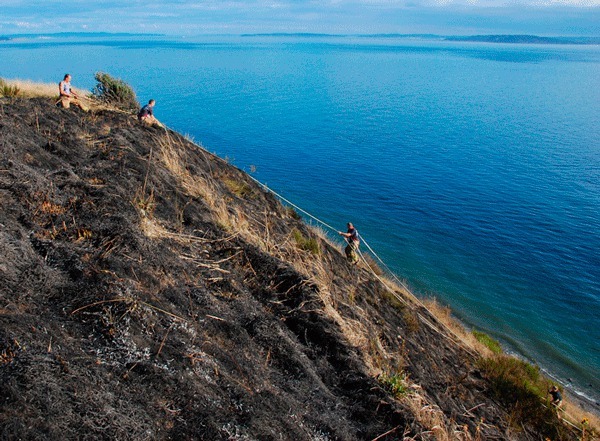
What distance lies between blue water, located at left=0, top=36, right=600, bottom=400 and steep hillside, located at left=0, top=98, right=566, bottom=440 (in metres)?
11.4

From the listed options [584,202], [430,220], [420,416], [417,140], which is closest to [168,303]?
[420,416]

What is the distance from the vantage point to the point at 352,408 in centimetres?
712

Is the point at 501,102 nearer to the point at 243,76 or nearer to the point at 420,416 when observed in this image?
the point at 243,76

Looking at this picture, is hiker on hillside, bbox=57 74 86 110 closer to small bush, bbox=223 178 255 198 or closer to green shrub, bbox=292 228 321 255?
small bush, bbox=223 178 255 198

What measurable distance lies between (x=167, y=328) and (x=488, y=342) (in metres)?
16.6

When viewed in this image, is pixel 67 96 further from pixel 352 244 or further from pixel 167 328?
pixel 167 328

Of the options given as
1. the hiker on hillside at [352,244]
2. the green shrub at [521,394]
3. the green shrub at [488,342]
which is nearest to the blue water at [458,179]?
the green shrub at [488,342]

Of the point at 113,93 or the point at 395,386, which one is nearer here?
the point at 395,386

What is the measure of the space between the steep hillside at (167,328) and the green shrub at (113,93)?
21.2 ft

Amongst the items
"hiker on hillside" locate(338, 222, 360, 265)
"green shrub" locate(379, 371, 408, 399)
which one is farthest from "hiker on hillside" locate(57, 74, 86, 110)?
"green shrub" locate(379, 371, 408, 399)

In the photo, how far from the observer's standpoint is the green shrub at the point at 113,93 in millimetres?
19953

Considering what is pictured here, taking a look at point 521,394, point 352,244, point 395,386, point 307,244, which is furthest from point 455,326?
point 395,386

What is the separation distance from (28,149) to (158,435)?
8779 mm

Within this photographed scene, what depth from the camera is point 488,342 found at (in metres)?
19.2
